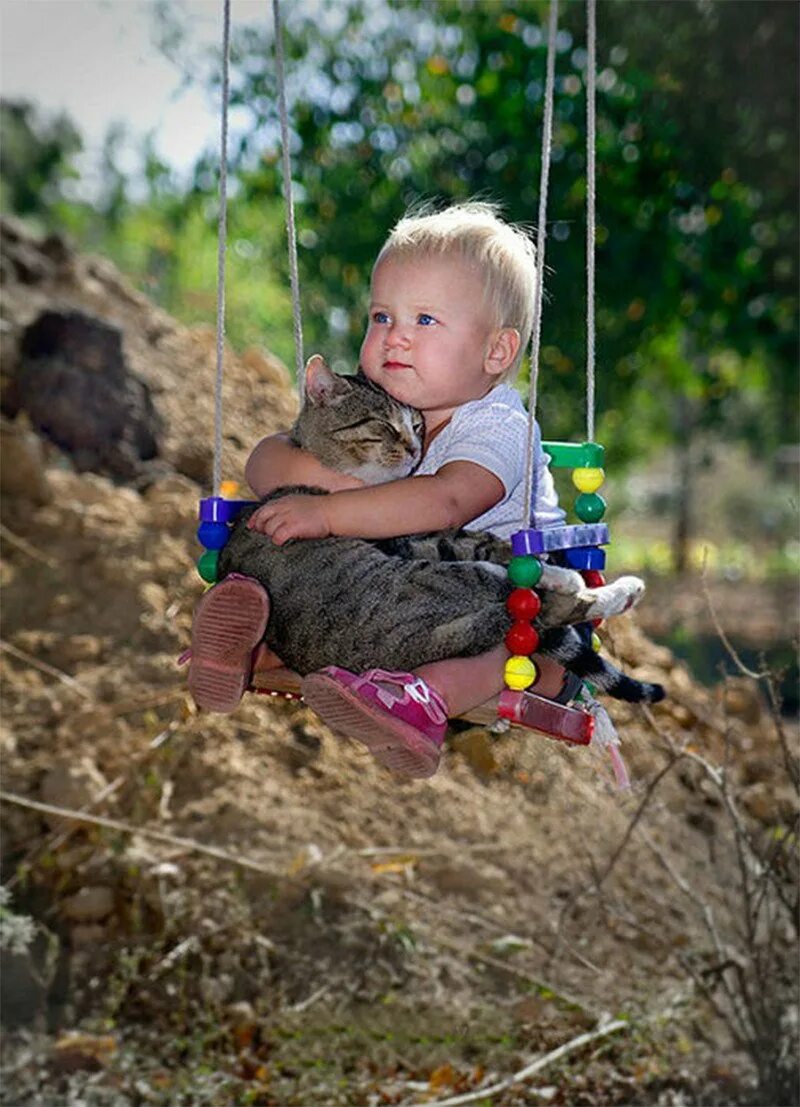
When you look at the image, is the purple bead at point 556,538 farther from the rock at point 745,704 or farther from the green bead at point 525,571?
the rock at point 745,704

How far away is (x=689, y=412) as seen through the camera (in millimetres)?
9492

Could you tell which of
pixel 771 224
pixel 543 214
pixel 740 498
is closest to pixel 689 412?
pixel 740 498

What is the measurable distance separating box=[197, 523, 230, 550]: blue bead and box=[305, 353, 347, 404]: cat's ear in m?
0.19

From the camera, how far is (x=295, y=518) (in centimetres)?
178

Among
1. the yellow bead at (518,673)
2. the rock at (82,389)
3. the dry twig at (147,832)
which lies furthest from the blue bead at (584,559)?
the rock at (82,389)

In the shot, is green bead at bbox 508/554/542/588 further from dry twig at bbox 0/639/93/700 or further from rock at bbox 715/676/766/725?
rock at bbox 715/676/766/725

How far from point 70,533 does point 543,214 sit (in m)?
2.55

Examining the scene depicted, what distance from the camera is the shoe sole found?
1652 millimetres

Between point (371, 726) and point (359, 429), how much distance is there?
36 centimetres

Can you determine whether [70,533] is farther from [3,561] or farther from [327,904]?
[327,904]

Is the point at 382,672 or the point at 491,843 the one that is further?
the point at 491,843

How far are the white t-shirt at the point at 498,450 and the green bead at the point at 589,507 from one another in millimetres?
44

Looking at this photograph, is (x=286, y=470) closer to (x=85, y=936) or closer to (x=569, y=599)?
(x=569, y=599)

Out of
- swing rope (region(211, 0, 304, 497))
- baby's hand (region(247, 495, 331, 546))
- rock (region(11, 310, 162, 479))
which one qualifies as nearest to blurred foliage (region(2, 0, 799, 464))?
rock (region(11, 310, 162, 479))
